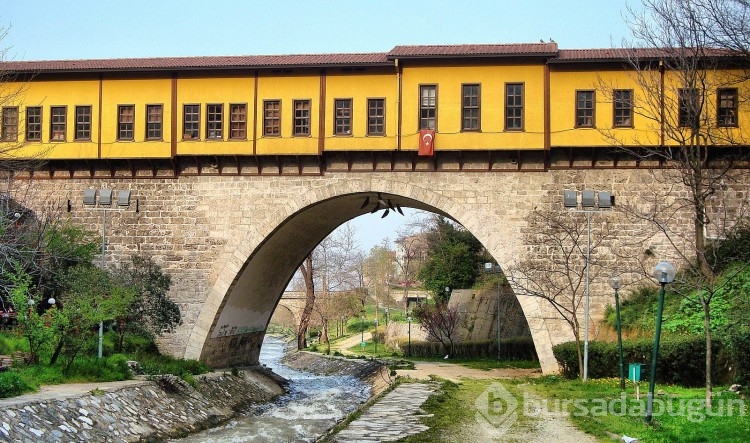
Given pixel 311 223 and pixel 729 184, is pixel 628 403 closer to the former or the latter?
pixel 729 184

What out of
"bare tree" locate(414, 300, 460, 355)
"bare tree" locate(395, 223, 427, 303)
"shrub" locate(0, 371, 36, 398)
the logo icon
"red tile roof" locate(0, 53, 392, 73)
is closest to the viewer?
the logo icon

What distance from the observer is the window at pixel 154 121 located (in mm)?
32688

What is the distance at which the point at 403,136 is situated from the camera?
30.9m

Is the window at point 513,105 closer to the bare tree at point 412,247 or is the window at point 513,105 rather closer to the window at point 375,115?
the window at point 375,115

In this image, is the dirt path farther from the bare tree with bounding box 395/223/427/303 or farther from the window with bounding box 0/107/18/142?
the bare tree with bounding box 395/223/427/303

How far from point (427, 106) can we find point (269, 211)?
6.61 metres

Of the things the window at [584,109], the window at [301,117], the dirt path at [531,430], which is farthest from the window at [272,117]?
the dirt path at [531,430]

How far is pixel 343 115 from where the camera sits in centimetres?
3159

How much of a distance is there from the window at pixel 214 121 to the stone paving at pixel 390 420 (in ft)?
44.8

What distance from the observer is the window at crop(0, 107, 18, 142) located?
1288 inches

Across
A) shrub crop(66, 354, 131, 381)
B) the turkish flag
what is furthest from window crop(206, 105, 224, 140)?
shrub crop(66, 354, 131, 381)

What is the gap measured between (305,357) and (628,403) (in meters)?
35.8

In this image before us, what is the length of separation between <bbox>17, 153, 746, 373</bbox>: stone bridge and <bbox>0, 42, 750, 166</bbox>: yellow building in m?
0.93

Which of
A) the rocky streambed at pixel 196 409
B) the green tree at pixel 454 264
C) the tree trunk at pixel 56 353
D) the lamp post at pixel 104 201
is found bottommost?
the rocky streambed at pixel 196 409
